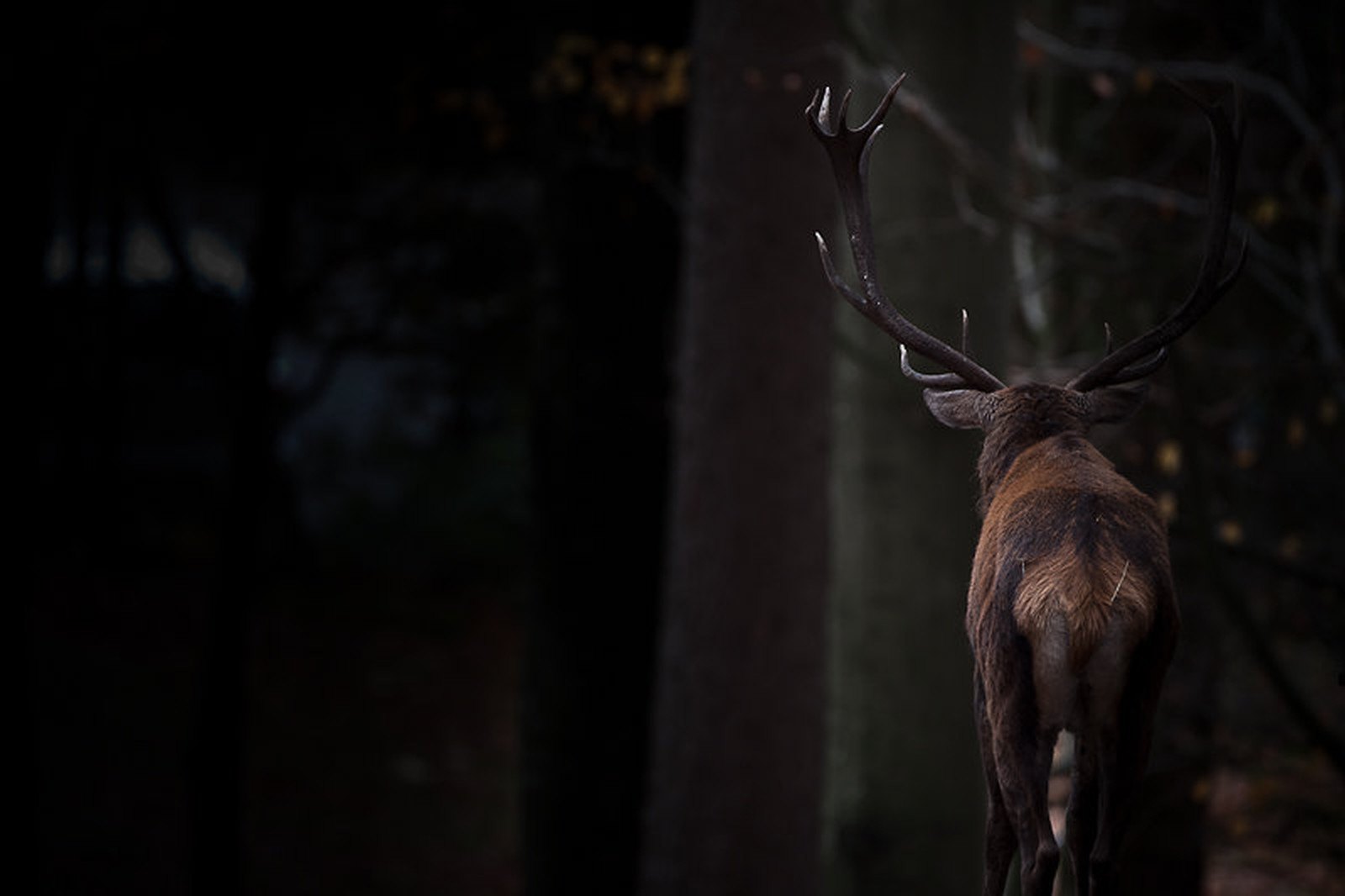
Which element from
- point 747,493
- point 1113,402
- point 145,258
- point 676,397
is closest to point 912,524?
point 747,493

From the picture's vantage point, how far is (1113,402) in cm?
100

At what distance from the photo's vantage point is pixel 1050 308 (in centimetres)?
741

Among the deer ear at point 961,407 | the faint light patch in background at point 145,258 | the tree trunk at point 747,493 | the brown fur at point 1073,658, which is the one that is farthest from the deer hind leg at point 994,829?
the faint light patch in background at point 145,258

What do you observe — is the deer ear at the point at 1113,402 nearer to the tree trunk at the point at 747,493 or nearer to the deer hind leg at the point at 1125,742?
the deer hind leg at the point at 1125,742

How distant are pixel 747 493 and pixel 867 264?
4577 millimetres

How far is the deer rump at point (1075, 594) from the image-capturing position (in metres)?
0.80

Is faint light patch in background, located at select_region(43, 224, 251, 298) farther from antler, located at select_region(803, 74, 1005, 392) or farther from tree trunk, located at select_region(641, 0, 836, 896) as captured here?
antler, located at select_region(803, 74, 1005, 392)

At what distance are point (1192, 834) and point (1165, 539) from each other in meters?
8.38

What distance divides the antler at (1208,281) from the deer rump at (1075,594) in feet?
0.40

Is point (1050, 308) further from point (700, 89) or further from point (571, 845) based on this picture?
point (571, 845)

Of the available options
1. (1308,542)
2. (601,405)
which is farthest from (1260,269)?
(601,405)

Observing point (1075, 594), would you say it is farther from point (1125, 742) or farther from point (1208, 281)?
point (1208, 281)

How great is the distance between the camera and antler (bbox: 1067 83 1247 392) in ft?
2.91

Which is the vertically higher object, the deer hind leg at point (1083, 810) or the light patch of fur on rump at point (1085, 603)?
the light patch of fur on rump at point (1085, 603)
